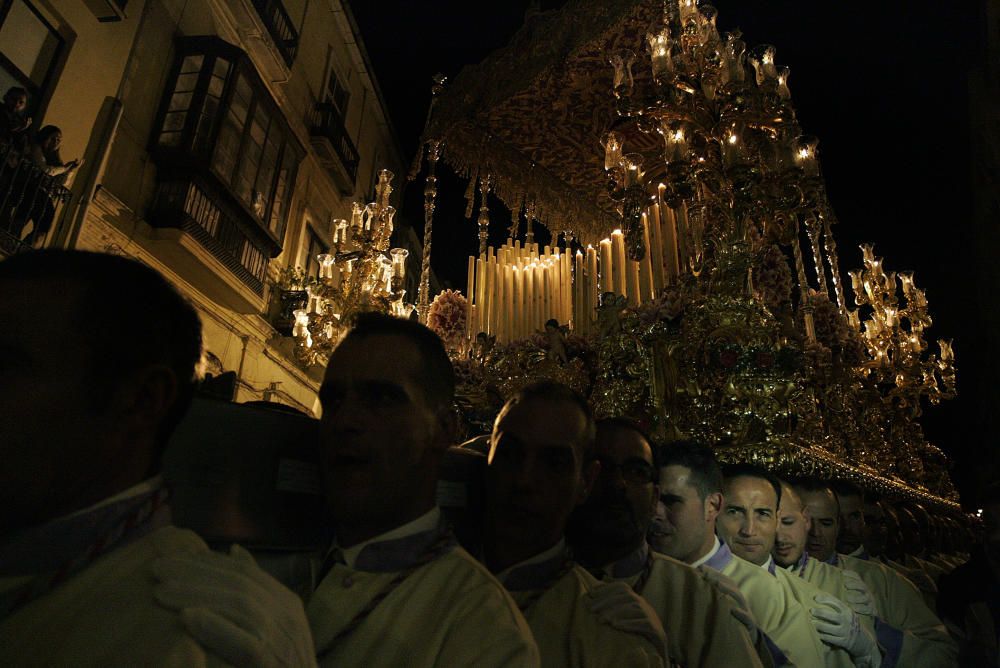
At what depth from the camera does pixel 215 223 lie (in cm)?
908

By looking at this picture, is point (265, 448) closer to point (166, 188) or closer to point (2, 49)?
point (2, 49)

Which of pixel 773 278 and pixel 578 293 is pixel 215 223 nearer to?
pixel 578 293

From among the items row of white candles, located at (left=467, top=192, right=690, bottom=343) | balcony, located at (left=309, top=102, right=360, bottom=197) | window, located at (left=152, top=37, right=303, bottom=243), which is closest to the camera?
row of white candles, located at (left=467, top=192, right=690, bottom=343)

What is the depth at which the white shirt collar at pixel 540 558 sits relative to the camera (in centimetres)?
153

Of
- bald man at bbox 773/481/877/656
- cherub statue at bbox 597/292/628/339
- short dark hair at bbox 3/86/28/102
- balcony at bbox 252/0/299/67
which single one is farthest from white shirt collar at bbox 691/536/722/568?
balcony at bbox 252/0/299/67

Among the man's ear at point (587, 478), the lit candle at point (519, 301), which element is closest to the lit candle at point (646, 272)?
the lit candle at point (519, 301)

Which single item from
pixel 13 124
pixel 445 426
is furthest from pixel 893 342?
pixel 13 124

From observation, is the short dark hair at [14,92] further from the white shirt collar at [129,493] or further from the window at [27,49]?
the white shirt collar at [129,493]

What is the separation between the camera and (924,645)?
3338mm

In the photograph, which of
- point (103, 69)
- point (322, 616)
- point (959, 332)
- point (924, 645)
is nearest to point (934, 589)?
point (924, 645)

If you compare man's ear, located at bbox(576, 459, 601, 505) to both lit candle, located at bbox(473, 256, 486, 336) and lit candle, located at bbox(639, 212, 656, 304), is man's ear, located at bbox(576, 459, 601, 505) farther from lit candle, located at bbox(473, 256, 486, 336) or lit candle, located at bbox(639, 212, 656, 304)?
lit candle, located at bbox(473, 256, 486, 336)

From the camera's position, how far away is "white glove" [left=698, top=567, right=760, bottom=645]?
1.90 meters

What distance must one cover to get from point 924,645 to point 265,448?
12.9ft

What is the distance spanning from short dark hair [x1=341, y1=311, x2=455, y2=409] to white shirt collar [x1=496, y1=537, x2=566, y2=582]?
1.59 feet
